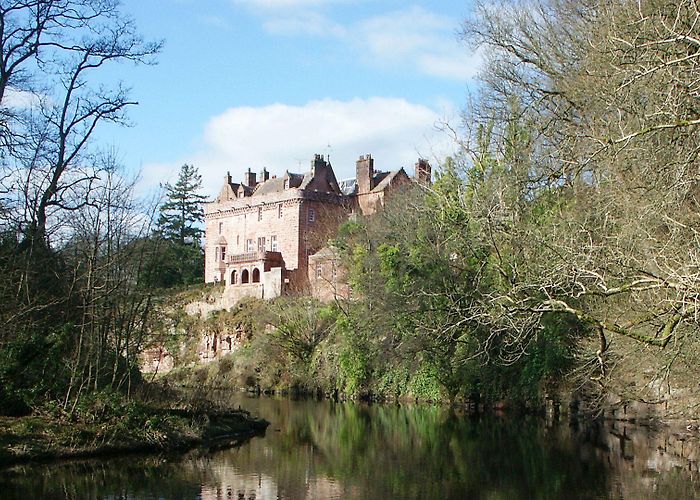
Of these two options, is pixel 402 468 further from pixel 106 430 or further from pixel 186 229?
pixel 186 229

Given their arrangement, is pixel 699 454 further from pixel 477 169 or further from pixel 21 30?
pixel 21 30

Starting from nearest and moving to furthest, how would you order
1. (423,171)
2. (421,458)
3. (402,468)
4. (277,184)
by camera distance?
1. (402,468)
2. (421,458)
3. (423,171)
4. (277,184)

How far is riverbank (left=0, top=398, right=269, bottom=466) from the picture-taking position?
1563 cm

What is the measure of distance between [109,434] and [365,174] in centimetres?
3826

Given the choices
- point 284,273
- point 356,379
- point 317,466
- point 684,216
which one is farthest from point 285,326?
point 684,216

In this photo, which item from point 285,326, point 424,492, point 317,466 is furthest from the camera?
point 285,326

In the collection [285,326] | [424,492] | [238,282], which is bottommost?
[424,492]

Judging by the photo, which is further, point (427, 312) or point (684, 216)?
point (427, 312)

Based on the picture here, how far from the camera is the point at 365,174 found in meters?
53.9

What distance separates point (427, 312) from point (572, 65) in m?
11.8

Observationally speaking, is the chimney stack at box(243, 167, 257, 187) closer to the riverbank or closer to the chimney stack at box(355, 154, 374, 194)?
the chimney stack at box(355, 154, 374, 194)

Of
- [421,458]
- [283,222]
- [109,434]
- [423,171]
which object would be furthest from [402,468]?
[283,222]

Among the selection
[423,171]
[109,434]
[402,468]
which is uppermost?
[423,171]

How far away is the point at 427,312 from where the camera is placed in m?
28.3
